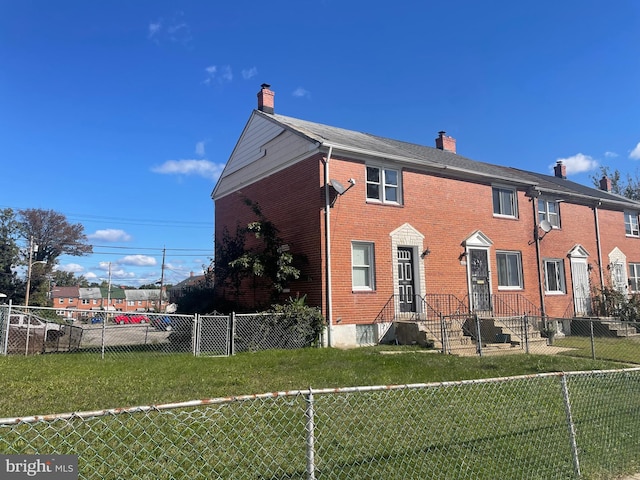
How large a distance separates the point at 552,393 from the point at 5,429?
24.2ft

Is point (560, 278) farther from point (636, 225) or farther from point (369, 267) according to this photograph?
point (369, 267)

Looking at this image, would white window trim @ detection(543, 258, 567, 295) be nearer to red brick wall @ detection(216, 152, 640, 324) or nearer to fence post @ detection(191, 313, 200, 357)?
red brick wall @ detection(216, 152, 640, 324)

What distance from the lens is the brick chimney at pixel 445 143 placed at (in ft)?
78.7

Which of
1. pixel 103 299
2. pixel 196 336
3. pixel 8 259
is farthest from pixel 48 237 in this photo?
pixel 196 336

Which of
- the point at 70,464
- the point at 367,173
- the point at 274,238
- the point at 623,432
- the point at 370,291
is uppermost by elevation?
the point at 367,173

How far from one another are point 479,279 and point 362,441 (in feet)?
45.5

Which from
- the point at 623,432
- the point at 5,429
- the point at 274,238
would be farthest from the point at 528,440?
the point at 274,238

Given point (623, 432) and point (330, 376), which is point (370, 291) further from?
point (623, 432)

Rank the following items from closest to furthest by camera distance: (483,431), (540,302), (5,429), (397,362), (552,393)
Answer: (5,429), (483,431), (552,393), (397,362), (540,302)

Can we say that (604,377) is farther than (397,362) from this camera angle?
No

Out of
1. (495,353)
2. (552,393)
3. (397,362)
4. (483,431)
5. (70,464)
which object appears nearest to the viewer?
(70,464)

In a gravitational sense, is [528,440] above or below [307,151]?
below

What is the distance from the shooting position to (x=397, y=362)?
33.6 ft

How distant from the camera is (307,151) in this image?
15.0 metres
